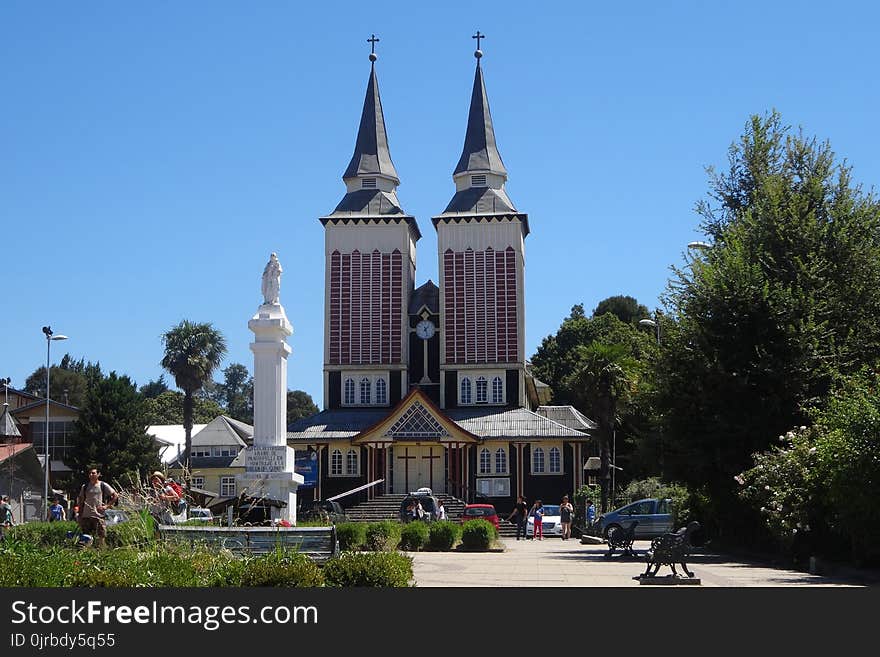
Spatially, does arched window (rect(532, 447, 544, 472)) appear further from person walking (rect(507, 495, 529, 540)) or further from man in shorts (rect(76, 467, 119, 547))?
man in shorts (rect(76, 467, 119, 547))

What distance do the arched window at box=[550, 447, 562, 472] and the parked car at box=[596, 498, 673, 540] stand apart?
63.3 feet

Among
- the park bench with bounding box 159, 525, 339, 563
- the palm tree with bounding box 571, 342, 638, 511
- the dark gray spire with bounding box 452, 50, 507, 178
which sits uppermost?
the dark gray spire with bounding box 452, 50, 507, 178

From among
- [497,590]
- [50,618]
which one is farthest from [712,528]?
[50,618]

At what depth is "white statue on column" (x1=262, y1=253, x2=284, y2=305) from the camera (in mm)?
29297

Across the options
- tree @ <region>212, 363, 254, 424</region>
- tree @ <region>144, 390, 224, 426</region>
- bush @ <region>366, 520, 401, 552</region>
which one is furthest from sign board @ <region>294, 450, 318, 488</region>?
tree @ <region>212, 363, 254, 424</region>

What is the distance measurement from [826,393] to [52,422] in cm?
5187

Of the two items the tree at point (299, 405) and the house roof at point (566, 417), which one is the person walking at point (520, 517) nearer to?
the house roof at point (566, 417)

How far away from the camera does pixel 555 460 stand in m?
55.3

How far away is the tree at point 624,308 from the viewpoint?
91975mm

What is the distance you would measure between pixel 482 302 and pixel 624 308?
37.3m

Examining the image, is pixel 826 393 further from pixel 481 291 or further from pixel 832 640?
pixel 481 291

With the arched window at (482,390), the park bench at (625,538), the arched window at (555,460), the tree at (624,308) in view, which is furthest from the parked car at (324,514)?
the tree at (624,308)

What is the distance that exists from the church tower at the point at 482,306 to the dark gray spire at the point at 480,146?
2659 mm

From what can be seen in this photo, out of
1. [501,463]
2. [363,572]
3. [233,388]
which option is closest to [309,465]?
[501,463]
